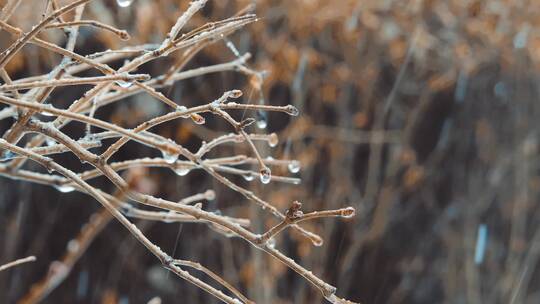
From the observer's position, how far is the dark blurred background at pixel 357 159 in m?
4.47

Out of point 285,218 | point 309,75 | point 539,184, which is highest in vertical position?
point 539,184

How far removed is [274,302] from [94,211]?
123 centimetres

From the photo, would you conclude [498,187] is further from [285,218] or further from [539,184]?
[285,218]

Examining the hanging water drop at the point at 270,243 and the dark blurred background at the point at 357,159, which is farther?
the dark blurred background at the point at 357,159

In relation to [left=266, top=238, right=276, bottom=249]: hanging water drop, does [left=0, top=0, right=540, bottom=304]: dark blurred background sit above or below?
above

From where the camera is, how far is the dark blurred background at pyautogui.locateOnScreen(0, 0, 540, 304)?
447 cm

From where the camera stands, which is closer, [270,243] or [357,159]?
[270,243]

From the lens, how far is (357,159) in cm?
527

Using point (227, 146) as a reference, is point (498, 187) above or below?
above

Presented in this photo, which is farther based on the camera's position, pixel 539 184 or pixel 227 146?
pixel 539 184

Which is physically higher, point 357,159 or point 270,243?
point 357,159

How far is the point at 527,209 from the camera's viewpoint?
5672mm

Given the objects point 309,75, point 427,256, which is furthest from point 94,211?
point 427,256

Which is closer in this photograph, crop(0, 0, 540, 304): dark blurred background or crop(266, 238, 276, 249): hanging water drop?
crop(266, 238, 276, 249): hanging water drop
